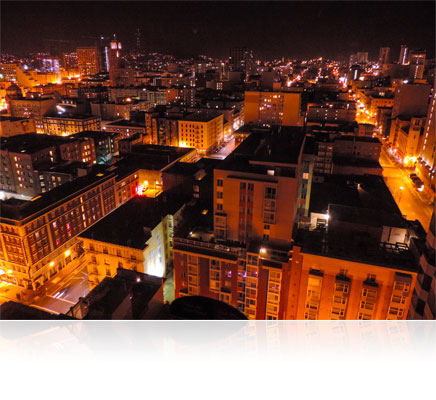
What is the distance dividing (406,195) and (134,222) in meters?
17.1

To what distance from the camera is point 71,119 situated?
98.0 feet

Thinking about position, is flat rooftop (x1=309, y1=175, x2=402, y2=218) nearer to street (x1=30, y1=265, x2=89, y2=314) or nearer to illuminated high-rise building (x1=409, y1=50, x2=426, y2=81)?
street (x1=30, y1=265, x2=89, y2=314)

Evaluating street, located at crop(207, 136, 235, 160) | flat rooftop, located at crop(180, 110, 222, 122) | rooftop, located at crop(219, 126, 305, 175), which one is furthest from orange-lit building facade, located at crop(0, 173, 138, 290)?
flat rooftop, located at crop(180, 110, 222, 122)

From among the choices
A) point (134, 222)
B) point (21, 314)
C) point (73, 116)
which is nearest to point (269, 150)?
point (134, 222)

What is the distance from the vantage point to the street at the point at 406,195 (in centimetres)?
1772

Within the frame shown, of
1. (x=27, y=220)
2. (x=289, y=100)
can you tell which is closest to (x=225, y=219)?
(x=27, y=220)

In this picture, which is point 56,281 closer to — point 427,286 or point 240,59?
point 427,286

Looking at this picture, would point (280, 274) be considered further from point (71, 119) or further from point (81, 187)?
point (71, 119)

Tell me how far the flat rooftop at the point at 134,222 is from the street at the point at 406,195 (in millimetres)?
12848

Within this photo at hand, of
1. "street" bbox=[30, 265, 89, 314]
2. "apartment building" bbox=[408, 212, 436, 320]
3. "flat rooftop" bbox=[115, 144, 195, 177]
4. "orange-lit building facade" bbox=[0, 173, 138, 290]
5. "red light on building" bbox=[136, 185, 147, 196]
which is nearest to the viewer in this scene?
"apartment building" bbox=[408, 212, 436, 320]

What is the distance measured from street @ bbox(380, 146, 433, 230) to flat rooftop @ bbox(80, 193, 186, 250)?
12.8 meters

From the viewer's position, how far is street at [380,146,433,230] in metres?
17.7

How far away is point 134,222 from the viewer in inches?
512

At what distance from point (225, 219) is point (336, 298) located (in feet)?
13.4
